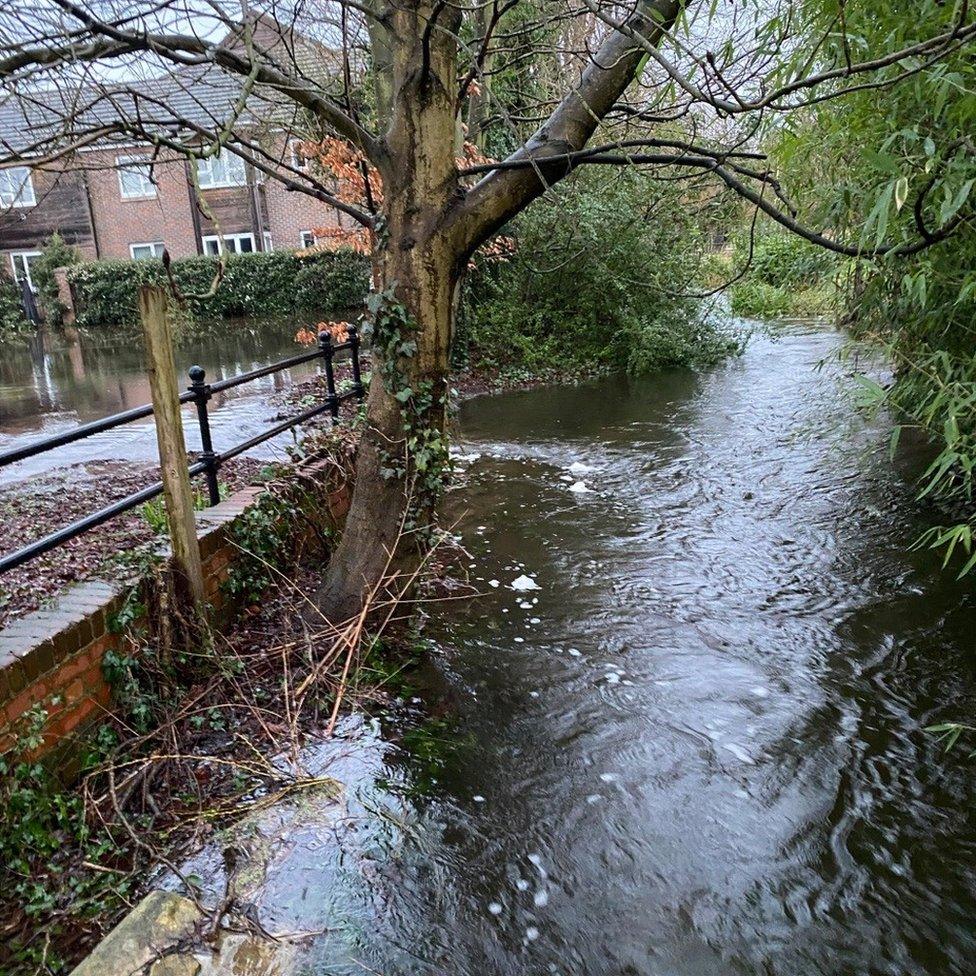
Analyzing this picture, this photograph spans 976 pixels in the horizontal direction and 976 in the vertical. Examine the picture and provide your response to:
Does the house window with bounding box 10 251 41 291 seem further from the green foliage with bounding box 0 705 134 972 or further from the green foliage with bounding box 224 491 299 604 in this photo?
the green foliage with bounding box 0 705 134 972

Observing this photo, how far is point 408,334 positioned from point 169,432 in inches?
55.3

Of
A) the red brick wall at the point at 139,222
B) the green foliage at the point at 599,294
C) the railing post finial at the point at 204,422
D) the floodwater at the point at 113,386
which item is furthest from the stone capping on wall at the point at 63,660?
the red brick wall at the point at 139,222

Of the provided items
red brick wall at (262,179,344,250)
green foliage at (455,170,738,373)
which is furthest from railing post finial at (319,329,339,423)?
red brick wall at (262,179,344,250)

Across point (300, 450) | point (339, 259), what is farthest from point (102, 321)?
point (300, 450)

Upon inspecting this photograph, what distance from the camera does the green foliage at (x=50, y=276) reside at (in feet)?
75.6

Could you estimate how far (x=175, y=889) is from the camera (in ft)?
9.60

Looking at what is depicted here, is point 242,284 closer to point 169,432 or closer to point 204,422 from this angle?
point 204,422

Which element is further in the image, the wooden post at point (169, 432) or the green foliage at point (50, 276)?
the green foliage at point (50, 276)

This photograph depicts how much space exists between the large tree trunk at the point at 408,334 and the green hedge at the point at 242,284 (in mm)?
16824

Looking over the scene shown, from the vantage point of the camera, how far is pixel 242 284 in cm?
2205

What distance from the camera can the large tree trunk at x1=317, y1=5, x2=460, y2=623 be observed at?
13.8 ft

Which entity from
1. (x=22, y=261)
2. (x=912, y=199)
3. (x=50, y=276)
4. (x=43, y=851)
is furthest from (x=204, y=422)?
(x=22, y=261)

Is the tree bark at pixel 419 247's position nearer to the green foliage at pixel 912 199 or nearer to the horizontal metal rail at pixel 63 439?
the horizontal metal rail at pixel 63 439

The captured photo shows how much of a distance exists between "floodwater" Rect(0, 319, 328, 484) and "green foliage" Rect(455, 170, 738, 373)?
3540 mm
